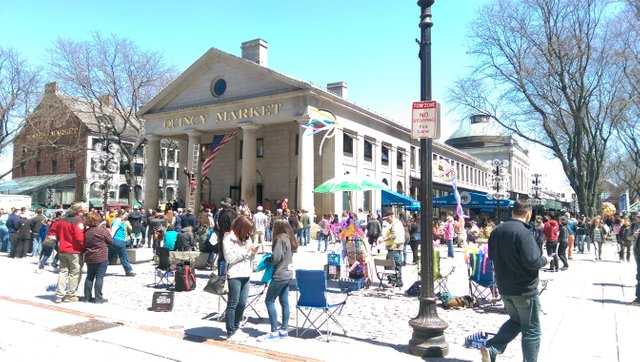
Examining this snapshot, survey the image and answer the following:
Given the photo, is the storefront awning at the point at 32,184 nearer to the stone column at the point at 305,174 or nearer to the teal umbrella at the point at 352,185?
the stone column at the point at 305,174

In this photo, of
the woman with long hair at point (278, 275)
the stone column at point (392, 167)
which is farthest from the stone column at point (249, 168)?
the woman with long hair at point (278, 275)

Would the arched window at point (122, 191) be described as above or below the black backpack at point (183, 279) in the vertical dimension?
above

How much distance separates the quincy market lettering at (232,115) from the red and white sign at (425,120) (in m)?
25.4

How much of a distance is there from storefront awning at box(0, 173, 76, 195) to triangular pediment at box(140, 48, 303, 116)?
21.9 metres

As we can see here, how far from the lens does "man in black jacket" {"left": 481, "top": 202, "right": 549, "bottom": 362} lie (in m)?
4.94

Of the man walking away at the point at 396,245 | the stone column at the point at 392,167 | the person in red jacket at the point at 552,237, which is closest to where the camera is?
the man walking away at the point at 396,245

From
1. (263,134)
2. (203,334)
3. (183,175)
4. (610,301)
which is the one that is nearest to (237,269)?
(203,334)

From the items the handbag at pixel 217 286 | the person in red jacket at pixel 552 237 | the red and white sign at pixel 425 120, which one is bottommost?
the handbag at pixel 217 286

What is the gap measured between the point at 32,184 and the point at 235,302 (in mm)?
57317

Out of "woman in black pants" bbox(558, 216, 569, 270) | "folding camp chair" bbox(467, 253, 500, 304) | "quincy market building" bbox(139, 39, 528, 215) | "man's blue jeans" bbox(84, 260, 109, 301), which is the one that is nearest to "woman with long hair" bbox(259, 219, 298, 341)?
"folding camp chair" bbox(467, 253, 500, 304)

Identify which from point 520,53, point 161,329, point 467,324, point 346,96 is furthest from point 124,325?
point 346,96

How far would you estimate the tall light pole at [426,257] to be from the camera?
6039 millimetres

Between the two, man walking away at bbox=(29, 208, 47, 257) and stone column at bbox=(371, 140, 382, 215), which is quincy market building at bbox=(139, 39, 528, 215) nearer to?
stone column at bbox=(371, 140, 382, 215)

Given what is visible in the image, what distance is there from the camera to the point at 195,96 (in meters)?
36.5
